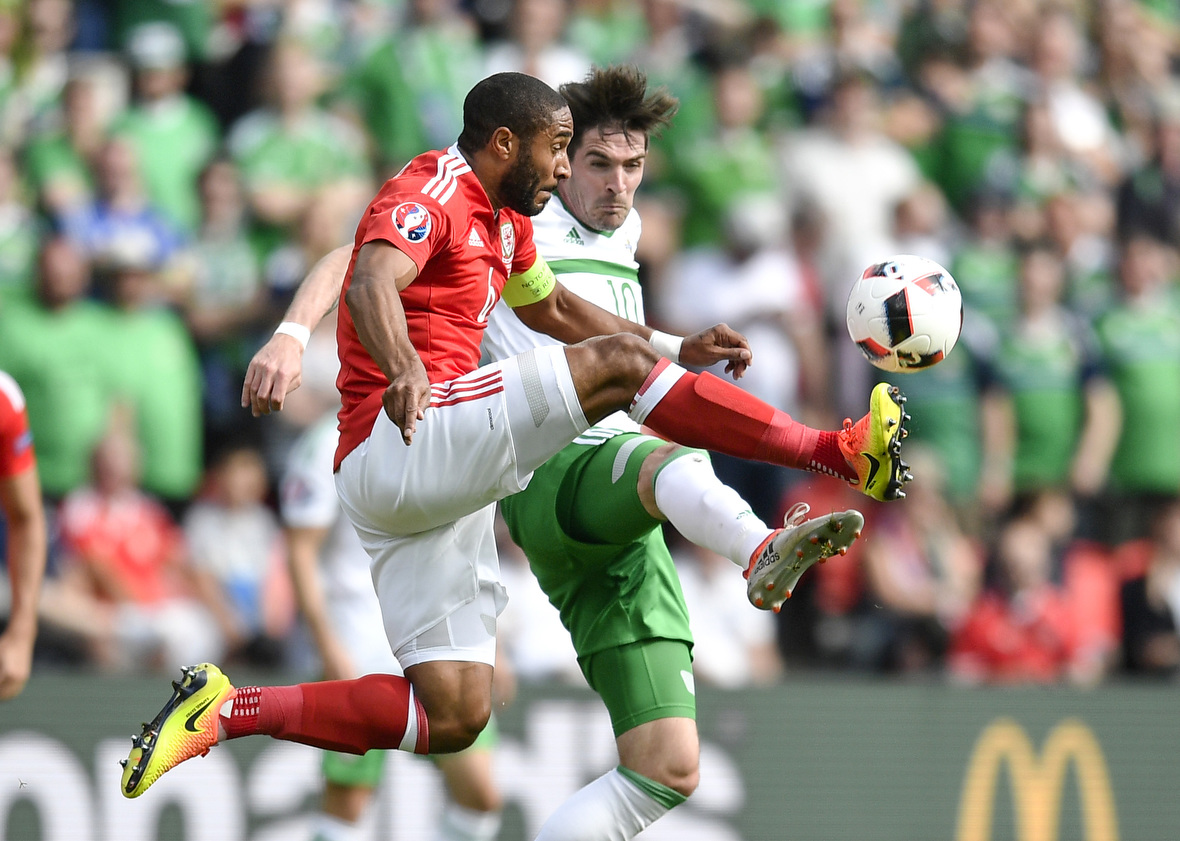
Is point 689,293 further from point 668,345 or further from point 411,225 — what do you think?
point 411,225

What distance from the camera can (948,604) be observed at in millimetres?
10656

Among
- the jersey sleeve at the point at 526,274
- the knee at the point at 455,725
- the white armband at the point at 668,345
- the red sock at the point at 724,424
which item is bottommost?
the knee at the point at 455,725

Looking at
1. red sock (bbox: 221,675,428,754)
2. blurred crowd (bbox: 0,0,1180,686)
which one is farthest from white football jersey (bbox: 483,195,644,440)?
blurred crowd (bbox: 0,0,1180,686)

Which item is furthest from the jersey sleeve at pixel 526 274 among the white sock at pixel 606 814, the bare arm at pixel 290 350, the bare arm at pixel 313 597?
the bare arm at pixel 313 597

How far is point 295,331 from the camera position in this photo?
225 inches

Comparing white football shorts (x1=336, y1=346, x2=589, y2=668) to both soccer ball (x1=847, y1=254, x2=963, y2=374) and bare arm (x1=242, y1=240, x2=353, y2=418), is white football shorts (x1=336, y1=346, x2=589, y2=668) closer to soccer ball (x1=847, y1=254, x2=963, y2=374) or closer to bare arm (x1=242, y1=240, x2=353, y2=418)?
bare arm (x1=242, y1=240, x2=353, y2=418)

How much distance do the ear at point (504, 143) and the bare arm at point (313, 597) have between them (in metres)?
2.99

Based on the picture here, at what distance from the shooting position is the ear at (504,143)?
18.0 feet

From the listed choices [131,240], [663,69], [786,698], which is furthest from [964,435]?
[131,240]

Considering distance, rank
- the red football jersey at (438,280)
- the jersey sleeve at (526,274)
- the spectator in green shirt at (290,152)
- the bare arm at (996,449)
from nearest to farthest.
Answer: the red football jersey at (438,280) → the jersey sleeve at (526,274) → the spectator in green shirt at (290,152) → the bare arm at (996,449)

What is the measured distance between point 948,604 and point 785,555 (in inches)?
226

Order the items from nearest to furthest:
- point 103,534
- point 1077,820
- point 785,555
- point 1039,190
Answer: point 785,555 < point 103,534 < point 1077,820 < point 1039,190

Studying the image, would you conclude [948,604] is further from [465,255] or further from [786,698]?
[465,255]

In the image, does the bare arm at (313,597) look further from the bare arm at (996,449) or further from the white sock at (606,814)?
the bare arm at (996,449)
